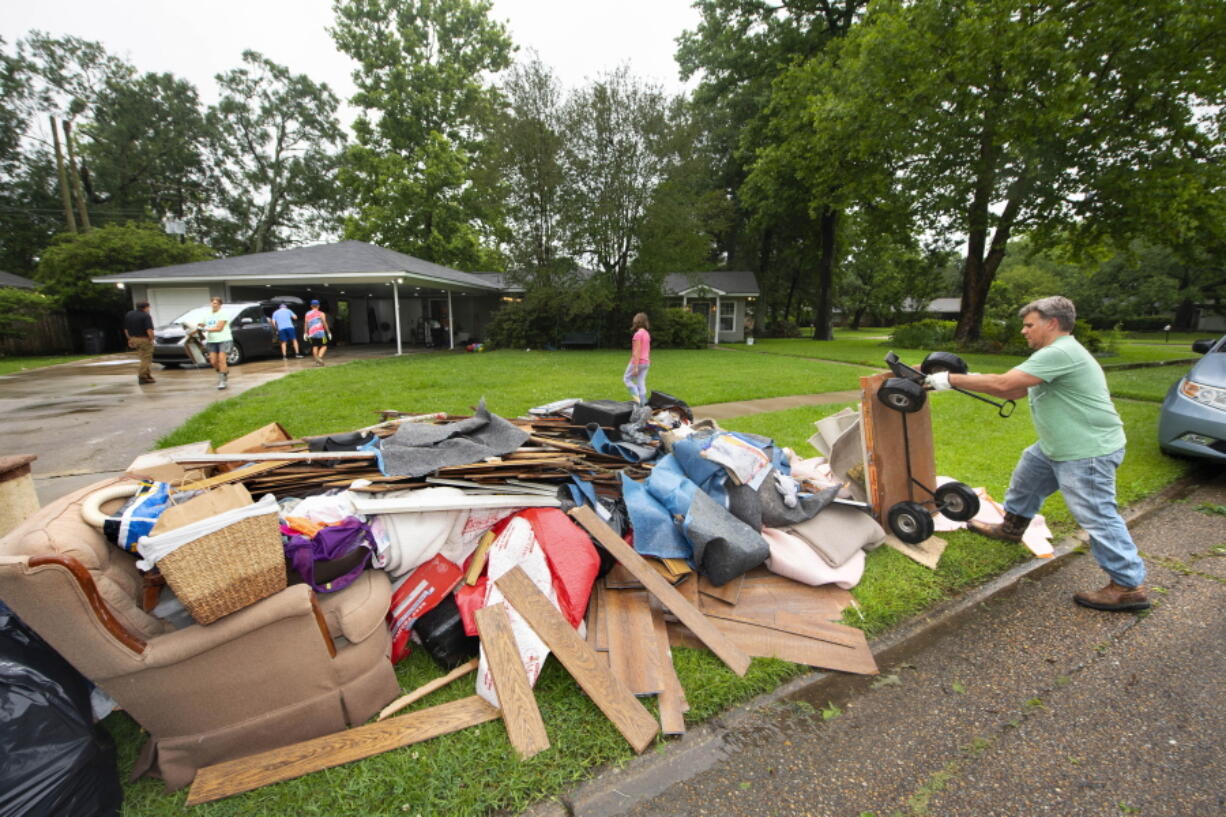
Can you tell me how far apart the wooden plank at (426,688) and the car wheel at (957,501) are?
3.41 m

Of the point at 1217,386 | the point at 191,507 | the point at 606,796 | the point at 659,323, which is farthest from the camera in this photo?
the point at 659,323

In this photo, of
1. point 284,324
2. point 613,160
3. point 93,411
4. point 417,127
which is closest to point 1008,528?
point 93,411

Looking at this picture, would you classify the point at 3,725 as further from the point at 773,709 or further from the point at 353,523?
the point at 773,709

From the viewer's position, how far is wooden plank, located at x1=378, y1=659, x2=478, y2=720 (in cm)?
230

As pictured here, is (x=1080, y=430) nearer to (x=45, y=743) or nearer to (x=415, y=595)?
(x=415, y=595)

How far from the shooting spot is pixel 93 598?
1754 mm

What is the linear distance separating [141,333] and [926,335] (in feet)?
84.2

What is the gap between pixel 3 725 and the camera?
159cm

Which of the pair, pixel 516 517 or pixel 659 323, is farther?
pixel 659 323

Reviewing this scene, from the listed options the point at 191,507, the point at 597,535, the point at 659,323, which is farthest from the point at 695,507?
the point at 659,323

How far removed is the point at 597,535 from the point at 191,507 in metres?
1.88

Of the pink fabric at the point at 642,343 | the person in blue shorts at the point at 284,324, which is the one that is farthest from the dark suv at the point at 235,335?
the pink fabric at the point at 642,343

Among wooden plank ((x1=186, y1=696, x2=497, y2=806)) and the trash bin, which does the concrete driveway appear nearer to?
wooden plank ((x1=186, y1=696, x2=497, y2=806))

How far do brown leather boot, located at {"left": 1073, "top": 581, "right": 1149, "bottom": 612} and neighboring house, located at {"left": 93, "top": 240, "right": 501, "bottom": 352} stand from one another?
646 inches
